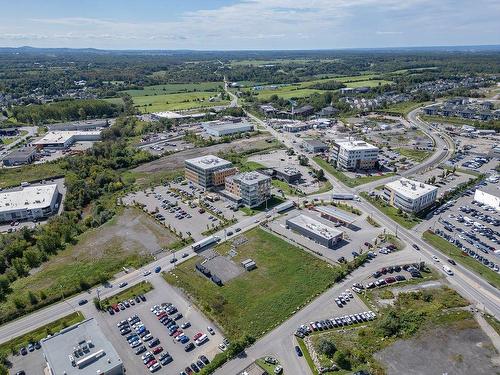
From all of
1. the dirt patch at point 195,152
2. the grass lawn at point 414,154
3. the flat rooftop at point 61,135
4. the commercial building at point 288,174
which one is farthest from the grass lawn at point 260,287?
the flat rooftop at point 61,135

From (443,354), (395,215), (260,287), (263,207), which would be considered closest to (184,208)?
(263,207)

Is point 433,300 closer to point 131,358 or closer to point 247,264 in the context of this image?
point 247,264

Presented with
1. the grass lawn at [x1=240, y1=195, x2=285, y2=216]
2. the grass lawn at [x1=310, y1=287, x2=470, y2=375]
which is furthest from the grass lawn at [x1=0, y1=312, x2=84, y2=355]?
the grass lawn at [x1=240, y1=195, x2=285, y2=216]

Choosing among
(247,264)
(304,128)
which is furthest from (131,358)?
(304,128)

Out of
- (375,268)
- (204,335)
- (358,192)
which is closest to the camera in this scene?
Result: (204,335)

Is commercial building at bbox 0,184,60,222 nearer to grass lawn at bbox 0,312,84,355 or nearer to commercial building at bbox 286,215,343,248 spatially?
grass lawn at bbox 0,312,84,355

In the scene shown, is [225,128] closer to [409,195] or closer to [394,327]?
[409,195]
